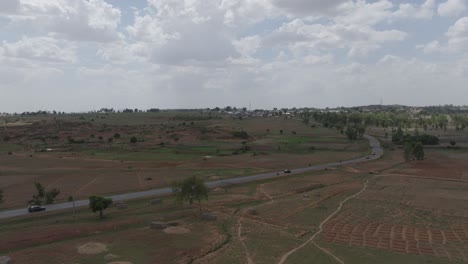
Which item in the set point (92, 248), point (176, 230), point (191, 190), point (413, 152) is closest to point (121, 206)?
point (191, 190)

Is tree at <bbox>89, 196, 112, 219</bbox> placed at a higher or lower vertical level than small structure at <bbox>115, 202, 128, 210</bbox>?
higher

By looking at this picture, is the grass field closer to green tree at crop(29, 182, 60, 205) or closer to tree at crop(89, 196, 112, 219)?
green tree at crop(29, 182, 60, 205)

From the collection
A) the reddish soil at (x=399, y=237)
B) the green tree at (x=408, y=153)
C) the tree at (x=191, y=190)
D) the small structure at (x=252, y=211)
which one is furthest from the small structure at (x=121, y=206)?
the green tree at (x=408, y=153)

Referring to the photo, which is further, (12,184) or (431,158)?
(431,158)

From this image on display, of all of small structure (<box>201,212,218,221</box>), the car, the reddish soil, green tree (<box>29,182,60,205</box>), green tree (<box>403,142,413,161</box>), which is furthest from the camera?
green tree (<box>403,142,413,161</box>)

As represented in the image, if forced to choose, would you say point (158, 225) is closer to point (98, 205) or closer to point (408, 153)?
point (98, 205)

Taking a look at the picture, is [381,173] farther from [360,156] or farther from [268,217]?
[268,217]

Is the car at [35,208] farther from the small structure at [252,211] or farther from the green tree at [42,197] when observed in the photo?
the small structure at [252,211]

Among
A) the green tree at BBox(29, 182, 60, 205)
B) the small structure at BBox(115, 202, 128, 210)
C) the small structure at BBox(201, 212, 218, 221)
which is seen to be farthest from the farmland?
the green tree at BBox(29, 182, 60, 205)

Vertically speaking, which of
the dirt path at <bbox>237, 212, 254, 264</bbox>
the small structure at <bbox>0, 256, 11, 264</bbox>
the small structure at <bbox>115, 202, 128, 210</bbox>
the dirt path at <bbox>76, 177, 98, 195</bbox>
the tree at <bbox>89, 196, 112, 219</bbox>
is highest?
the tree at <bbox>89, 196, 112, 219</bbox>

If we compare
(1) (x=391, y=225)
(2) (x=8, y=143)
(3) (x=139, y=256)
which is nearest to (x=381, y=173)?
(1) (x=391, y=225)

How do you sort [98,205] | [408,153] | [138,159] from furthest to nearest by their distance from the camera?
[138,159] → [408,153] → [98,205]
